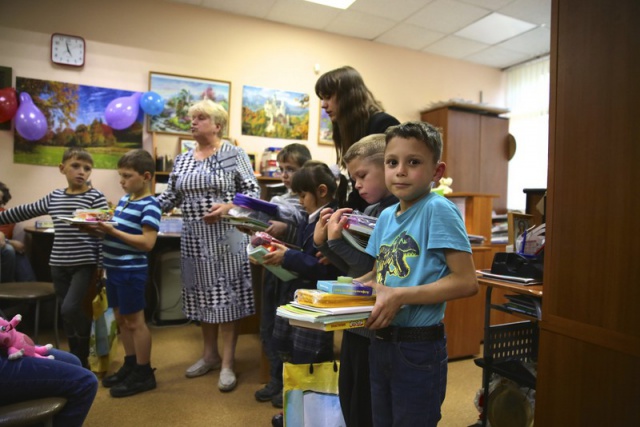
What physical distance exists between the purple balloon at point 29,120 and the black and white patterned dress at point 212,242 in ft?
6.88

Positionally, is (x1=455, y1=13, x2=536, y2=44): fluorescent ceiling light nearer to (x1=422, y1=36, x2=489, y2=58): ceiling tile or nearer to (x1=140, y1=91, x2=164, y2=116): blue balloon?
(x1=422, y1=36, x2=489, y2=58): ceiling tile

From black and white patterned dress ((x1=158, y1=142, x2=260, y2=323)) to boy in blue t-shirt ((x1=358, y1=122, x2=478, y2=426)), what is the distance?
144 cm

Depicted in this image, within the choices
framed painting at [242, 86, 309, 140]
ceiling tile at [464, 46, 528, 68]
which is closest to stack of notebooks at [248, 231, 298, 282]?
framed painting at [242, 86, 309, 140]

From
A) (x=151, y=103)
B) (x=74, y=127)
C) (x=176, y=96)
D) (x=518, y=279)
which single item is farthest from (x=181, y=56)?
(x=518, y=279)

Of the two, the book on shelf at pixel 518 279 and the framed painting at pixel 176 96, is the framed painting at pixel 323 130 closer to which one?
the framed painting at pixel 176 96

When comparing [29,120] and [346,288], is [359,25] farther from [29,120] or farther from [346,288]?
[346,288]

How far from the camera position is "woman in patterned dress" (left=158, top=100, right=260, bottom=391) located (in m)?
2.35

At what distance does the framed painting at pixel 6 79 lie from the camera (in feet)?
12.0

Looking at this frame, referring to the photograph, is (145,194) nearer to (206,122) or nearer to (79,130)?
(206,122)

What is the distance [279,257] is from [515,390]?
1.21m

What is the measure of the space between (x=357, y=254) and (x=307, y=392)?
625mm

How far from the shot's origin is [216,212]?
2.23 metres

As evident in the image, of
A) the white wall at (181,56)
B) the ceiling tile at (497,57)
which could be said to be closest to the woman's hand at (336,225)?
the white wall at (181,56)

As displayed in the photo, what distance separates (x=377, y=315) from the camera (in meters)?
0.96
